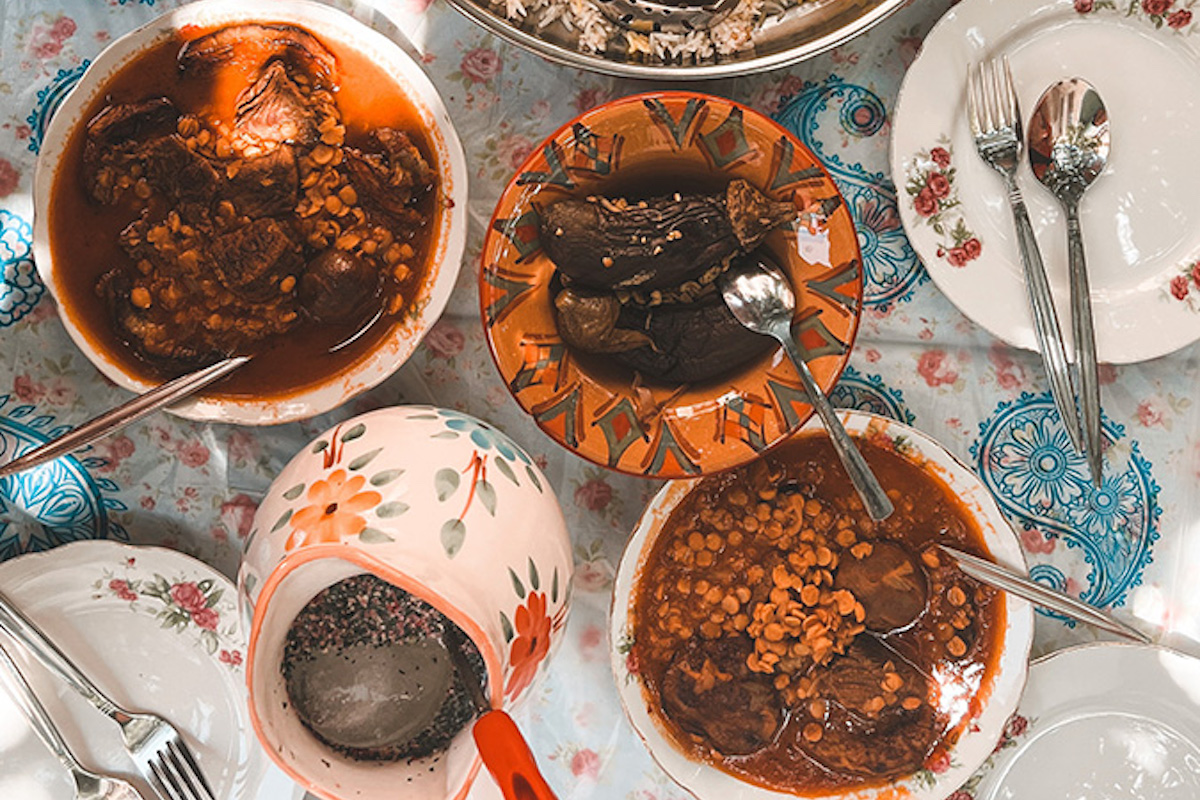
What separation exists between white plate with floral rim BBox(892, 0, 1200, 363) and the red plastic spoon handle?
1.85 feet

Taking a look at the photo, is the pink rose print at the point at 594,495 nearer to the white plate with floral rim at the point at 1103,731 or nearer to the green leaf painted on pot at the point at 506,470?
the green leaf painted on pot at the point at 506,470

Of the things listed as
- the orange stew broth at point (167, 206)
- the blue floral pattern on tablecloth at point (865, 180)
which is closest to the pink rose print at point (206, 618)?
the orange stew broth at point (167, 206)

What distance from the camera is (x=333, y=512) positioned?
655mm

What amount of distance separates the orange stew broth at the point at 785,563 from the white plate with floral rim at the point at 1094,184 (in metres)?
0.19

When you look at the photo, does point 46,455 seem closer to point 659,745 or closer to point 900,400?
point 659,745

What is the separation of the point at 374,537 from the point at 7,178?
0.59 meters

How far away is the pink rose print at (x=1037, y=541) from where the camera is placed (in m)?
0.98

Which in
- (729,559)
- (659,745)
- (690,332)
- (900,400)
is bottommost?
(659,745)

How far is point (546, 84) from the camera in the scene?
926 millimetres

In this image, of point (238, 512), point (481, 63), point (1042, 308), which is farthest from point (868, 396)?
point (238, 512)

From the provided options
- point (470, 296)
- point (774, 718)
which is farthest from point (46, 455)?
point (774, 718)

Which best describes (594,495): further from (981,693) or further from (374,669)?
(981,693)

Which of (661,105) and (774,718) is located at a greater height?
(661,105)

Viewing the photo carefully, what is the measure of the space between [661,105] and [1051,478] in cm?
55
